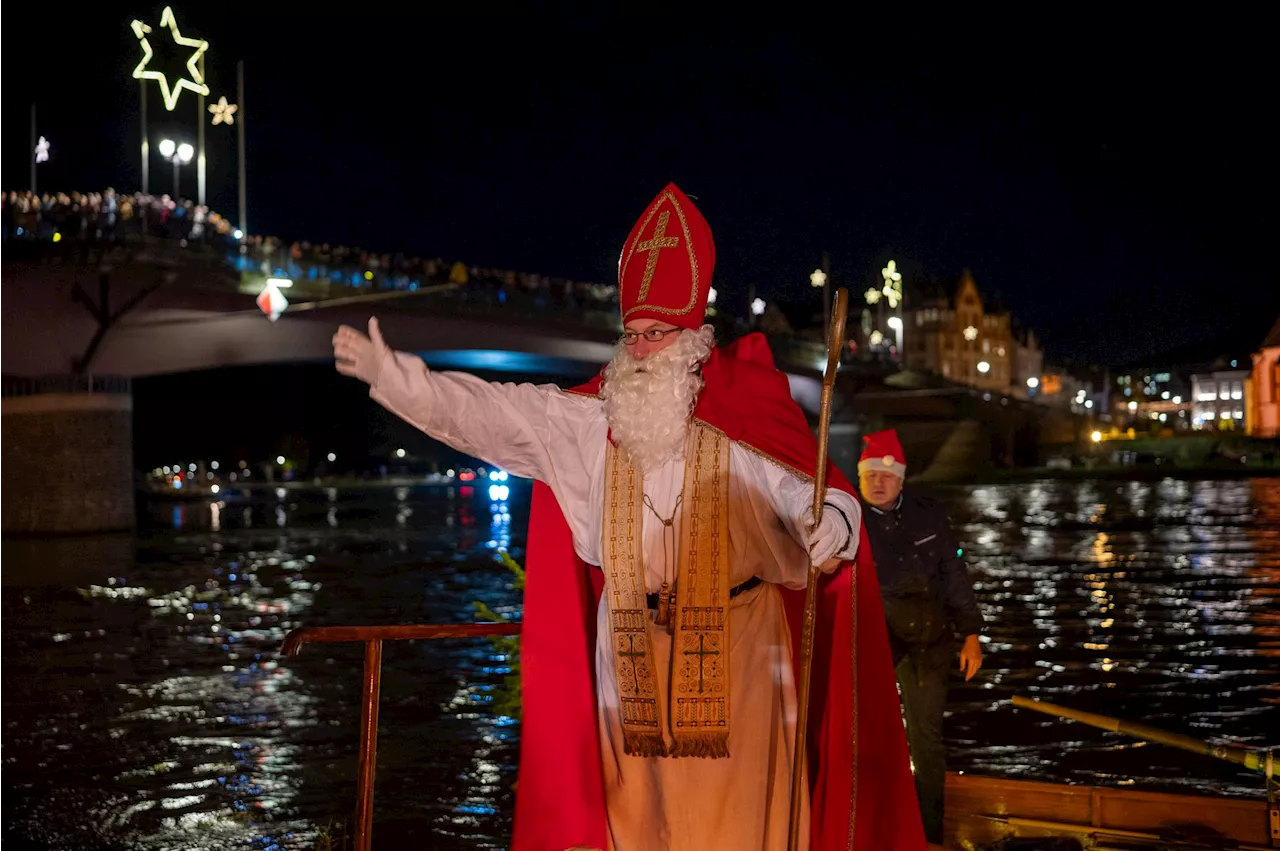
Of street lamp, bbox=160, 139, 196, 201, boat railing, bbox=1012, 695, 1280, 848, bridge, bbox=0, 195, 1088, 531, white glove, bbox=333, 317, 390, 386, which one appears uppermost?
street lamp, bbox=160, 139, 196, 201

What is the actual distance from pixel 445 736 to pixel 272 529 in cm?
2680

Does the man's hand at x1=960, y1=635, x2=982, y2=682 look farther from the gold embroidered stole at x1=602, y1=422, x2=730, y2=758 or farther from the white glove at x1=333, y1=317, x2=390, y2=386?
the white glove at x1=333, y1=317, x2=390, y2=386

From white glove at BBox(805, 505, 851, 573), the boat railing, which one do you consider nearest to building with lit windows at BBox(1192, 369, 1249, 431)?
the boat railing

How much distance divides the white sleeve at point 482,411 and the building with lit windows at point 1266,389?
103 m

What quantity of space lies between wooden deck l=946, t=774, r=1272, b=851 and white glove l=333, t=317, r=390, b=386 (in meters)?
3.31

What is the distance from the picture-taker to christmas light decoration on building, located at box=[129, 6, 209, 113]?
45.8 m

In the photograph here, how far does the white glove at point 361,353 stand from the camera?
355 cm

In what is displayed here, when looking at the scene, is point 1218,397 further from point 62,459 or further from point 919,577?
point 919,577

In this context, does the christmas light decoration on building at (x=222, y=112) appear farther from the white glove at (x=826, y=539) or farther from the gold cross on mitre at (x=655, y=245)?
the white glove at (x=826, y=539)

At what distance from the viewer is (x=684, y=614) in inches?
150

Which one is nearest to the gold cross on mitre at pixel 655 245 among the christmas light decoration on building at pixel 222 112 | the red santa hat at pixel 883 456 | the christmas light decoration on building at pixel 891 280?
the red santa hat at pixel 883 456

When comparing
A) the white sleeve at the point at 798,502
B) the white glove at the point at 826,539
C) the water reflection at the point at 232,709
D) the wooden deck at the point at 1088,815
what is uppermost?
the white sleeve at the point at 798,502

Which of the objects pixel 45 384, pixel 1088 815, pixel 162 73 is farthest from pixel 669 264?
pixel 162 73

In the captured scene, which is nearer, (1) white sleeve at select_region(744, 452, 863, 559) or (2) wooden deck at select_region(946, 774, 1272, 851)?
(1) white sleeve at select_region(744, 452, 863, 559)
